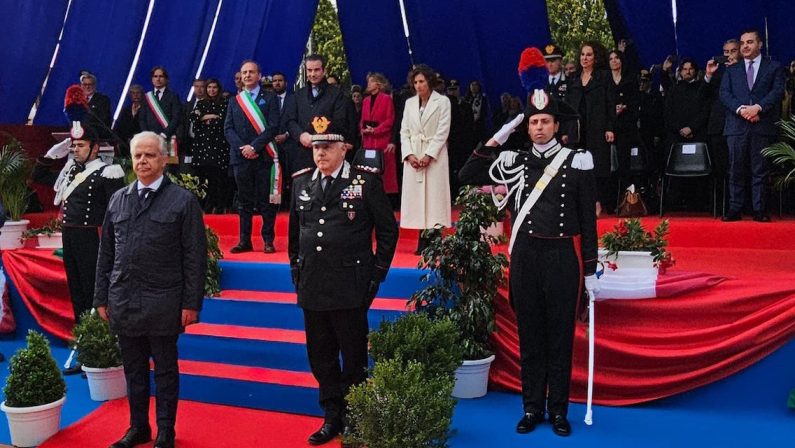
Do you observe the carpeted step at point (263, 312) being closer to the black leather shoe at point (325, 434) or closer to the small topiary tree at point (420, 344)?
the small topiary tree at point (420, 344)

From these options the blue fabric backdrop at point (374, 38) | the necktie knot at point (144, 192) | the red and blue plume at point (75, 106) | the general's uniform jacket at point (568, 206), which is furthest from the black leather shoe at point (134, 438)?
the blue fabric backdrop at point (374, 38)

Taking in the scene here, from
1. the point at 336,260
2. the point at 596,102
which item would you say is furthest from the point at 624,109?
the point at 336,260

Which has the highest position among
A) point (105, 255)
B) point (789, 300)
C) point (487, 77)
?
point (487, 77)

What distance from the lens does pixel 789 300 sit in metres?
4.20

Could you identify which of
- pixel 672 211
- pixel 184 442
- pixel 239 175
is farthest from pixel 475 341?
pixel 672 211

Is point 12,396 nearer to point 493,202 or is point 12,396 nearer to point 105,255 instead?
point 105,255

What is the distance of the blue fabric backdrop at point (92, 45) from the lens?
9586 millimetres

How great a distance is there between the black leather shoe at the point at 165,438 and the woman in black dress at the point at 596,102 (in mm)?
4283

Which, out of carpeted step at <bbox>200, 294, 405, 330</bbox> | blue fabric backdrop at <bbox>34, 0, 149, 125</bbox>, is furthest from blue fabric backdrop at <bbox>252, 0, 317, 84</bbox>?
carpeted step at <bbox>200, 294, 405, 330</bbox>

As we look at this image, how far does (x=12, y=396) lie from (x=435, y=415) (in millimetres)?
2386

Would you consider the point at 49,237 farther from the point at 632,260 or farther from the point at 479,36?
the point at 479,36

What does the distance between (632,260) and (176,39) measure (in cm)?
750

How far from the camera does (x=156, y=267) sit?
360 cm

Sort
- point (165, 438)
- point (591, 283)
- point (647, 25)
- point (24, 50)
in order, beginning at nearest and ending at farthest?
point (165, 438), point (591, 283), point (647, 25), point (24, 50)
